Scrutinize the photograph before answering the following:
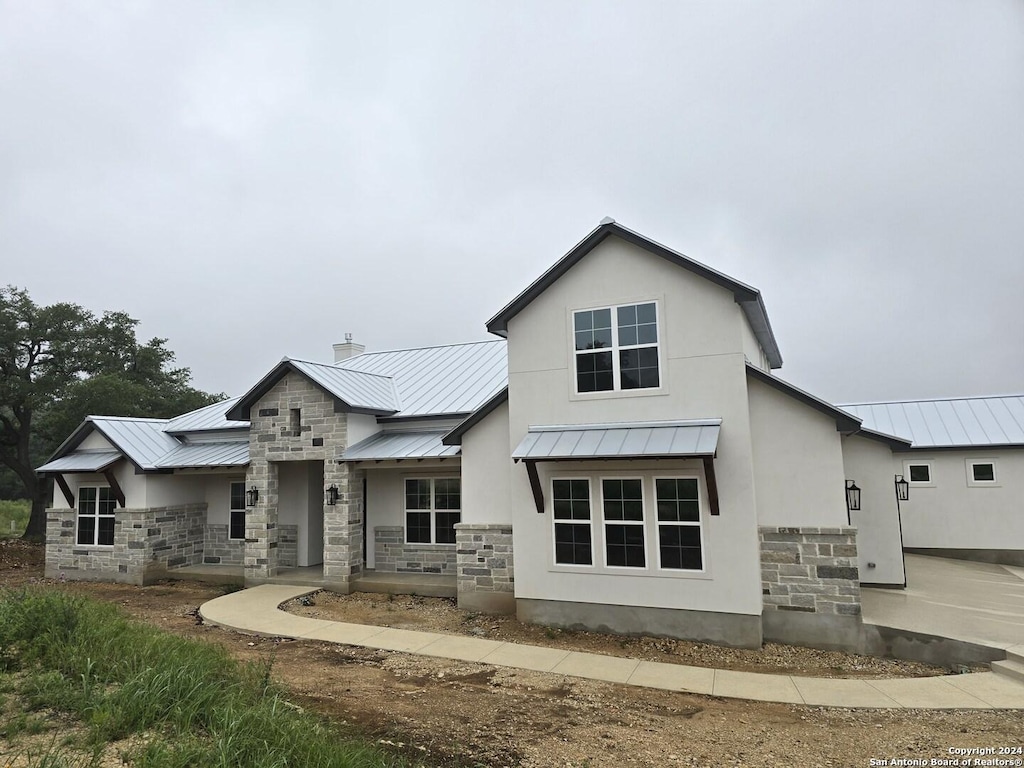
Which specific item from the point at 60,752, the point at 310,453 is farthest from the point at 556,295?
the point at 60,752

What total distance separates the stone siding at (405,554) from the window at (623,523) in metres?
5.42

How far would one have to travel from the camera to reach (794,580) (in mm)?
10016

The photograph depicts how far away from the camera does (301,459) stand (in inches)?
599

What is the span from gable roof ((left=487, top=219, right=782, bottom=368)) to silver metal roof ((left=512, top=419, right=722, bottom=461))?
2301 mm

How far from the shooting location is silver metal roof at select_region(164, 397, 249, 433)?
59.5 feet

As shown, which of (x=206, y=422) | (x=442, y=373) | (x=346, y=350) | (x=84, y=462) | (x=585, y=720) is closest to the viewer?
(x=585, y=720)

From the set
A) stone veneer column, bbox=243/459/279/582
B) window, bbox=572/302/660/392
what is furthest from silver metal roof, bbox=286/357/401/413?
window, bbox=572/302/660/392

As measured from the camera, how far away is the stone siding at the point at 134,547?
54.7ft

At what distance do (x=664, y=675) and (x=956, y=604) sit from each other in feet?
21.4

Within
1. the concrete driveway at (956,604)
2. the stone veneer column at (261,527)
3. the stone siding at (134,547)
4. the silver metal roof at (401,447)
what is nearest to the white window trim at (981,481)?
the concrete driveway at (956,604)

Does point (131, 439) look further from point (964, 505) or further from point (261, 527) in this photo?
point (964, 505)

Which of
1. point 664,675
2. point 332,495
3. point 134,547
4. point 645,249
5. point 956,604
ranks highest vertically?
point 645,249

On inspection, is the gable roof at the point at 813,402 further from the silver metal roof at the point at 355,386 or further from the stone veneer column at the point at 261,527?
the stone veneer column at the point at 261,527

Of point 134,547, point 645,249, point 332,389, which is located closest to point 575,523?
point 645,249
